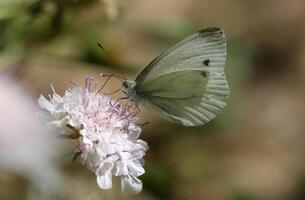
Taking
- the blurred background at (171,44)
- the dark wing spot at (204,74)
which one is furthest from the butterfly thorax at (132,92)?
the blurred background at (171,44)

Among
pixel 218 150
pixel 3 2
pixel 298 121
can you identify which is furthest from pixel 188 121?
pixel 298 121

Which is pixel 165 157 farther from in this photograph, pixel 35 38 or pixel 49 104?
pixel 49 104

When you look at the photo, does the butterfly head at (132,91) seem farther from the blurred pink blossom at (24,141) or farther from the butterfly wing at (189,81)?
the blurred pink blossom at (24,141)

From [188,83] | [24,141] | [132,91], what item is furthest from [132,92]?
[24,141]

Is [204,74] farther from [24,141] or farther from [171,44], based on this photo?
[171,44]

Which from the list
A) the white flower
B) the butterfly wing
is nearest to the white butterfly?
the butterfly wing

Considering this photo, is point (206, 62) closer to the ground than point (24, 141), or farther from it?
farther from it
